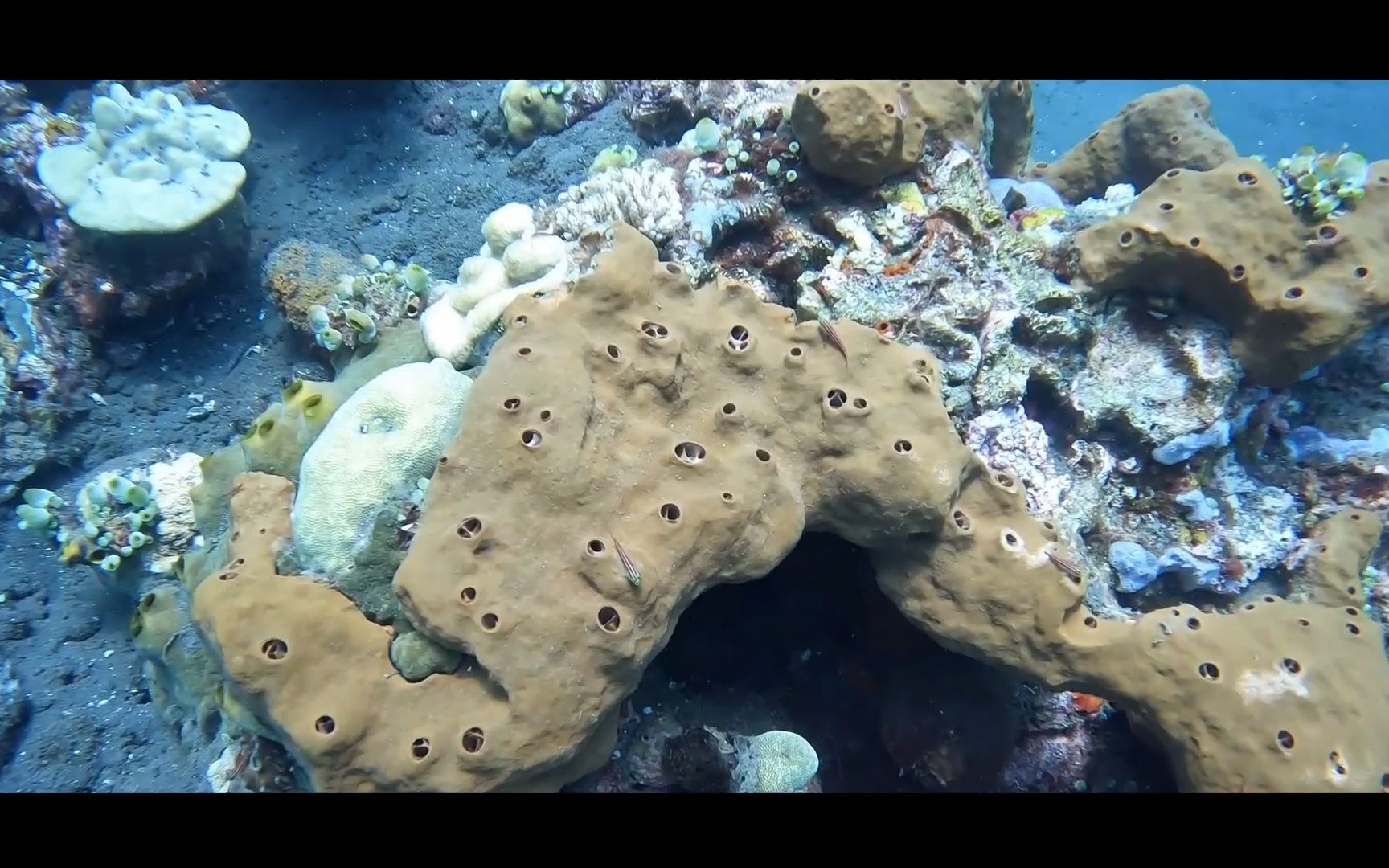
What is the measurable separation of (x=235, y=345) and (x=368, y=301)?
2.15 metres

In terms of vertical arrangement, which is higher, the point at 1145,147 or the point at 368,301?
the point at 1145,147

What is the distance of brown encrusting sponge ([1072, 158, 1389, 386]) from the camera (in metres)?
4.01

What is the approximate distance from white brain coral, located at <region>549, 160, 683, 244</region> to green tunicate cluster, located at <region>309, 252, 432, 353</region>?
109cm

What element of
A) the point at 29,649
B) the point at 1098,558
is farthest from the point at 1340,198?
the point at 29,649

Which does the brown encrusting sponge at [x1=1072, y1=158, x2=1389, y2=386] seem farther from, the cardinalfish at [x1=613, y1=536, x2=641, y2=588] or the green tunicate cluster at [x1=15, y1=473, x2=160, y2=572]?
the green tunicate cluster at [x1=15, y1=473, x2=160, y2=572]

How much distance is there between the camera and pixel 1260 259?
4.05m

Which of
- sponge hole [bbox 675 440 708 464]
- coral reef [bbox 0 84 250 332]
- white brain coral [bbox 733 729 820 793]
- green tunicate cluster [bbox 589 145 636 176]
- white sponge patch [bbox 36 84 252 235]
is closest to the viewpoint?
sponge hole [bbox 675 440 708 464]

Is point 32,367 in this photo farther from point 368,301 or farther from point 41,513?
point 368,301

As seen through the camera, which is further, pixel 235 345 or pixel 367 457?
pixel 235 345

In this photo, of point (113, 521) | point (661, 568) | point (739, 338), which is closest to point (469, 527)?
point (661, 568)

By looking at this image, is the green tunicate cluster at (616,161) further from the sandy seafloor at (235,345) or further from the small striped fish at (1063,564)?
the small striped fish at (1063,564)

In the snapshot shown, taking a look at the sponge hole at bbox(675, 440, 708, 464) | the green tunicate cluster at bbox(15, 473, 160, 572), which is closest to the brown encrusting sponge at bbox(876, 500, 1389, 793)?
the sponge hole at bbox(675, 440, 708, 464)
